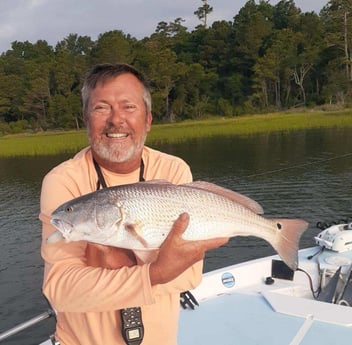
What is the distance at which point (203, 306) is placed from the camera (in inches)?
194

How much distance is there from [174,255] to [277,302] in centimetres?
295

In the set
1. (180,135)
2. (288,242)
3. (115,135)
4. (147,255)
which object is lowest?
(180,135)

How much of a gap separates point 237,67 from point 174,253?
68.1 m

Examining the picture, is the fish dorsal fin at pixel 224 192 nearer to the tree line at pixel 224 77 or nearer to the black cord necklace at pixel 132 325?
the black cord necklace at pixel 132 325

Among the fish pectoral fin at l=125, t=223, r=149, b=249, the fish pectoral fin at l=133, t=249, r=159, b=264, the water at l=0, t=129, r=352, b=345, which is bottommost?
the water at l=0, t=129, r=352, b=345

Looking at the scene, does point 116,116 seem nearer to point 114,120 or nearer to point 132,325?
point 114,120

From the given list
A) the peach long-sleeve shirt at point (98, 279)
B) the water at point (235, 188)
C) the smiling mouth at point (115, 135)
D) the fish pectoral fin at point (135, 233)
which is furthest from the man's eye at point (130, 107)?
the water at point (235, 188)

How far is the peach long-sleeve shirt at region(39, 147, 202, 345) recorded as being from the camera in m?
2.01

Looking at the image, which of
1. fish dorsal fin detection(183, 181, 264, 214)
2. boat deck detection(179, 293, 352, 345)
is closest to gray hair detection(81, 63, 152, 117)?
fish dorsal fin detection(183, 181, 264, 214)

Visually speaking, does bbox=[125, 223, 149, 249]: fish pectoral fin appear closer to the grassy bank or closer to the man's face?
the man's face

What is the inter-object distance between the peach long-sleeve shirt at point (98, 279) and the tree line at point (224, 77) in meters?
53.0

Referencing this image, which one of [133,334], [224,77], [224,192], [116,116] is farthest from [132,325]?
[224,77]

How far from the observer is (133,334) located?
7.35 ft

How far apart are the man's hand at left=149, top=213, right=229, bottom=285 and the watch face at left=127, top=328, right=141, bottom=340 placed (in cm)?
35
